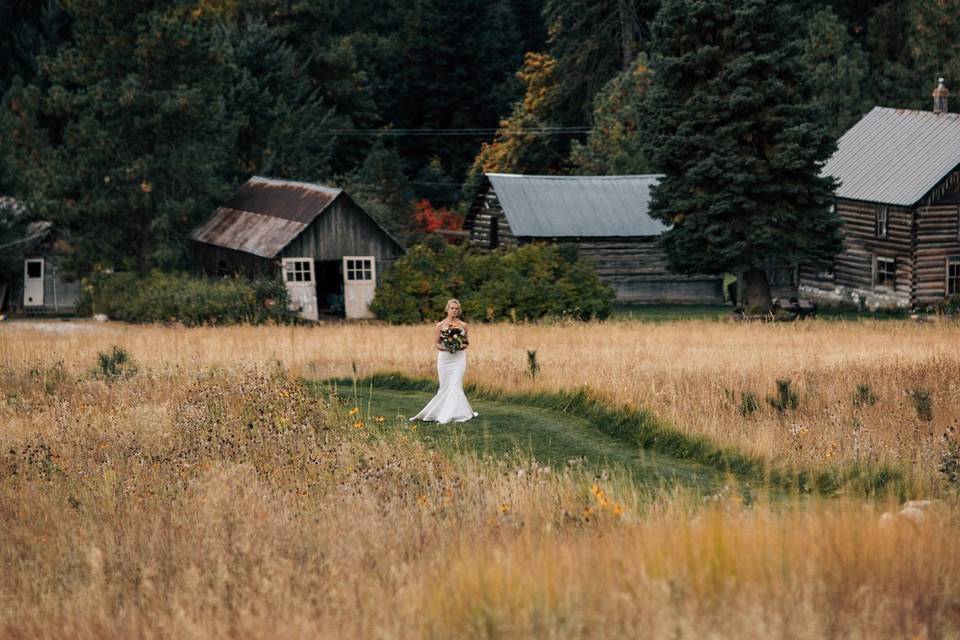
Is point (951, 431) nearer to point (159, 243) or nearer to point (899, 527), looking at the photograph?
point (899, 527)

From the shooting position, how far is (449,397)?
1778 centimetres

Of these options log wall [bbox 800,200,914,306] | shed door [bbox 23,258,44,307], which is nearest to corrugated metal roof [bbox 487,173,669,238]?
log wall [bbox 800,200,914,306]

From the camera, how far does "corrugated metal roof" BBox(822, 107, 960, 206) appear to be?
149 ft

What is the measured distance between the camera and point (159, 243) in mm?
45531

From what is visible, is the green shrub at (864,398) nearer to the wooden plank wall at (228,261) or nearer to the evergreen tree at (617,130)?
the wooden plank wall at (228,261)

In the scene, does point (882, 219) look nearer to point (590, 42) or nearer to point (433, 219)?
point (433, 219)

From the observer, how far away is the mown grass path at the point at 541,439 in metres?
14.1

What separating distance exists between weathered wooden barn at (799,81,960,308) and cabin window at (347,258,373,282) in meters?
15.5

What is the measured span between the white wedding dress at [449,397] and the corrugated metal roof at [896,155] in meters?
30.5

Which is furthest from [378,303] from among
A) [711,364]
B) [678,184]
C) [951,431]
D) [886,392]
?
[951,431]

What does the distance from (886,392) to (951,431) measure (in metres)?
3.41

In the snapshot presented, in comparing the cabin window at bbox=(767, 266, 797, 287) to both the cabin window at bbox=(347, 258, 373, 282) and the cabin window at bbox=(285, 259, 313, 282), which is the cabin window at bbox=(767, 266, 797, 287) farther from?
the cabin window at bbox=(285, 259, 313, 282)

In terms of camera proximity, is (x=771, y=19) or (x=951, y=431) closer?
(x=951, y=431)

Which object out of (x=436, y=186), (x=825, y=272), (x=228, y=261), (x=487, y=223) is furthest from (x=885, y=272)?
(x=436, y=186)
